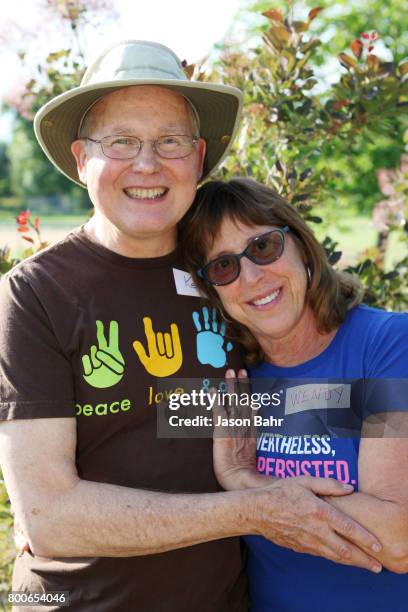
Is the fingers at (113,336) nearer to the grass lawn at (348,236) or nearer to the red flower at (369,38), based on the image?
the grass lawn at (348,236)

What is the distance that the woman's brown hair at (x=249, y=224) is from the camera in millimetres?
2738

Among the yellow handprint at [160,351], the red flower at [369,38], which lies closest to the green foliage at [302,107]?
the red flower at [369,38]

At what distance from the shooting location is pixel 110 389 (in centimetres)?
239

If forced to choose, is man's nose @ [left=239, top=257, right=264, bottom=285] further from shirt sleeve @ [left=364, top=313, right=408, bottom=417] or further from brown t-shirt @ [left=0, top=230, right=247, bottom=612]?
shirt sleeve @ [left=364, top=313, right=408, bottom=417]

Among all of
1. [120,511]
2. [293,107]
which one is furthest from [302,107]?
[120,511]

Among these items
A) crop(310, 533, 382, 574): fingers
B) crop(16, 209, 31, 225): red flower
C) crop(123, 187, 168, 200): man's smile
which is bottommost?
crop(310, 533, 382, 574): fingers

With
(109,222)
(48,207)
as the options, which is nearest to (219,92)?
(109,222)

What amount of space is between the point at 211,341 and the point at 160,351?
0.29 m

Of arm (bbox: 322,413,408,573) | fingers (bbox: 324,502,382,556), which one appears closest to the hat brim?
arm (bbox: 322,413,408,573)

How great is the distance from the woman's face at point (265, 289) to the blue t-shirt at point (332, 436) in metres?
0.19

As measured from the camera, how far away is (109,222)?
2.57 m

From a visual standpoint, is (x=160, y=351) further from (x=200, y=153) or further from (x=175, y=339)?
(x=200, y=153)

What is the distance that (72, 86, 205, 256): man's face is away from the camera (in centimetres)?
246

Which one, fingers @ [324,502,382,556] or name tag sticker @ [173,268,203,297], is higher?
name tag sticker @ [173,268,203,297]
